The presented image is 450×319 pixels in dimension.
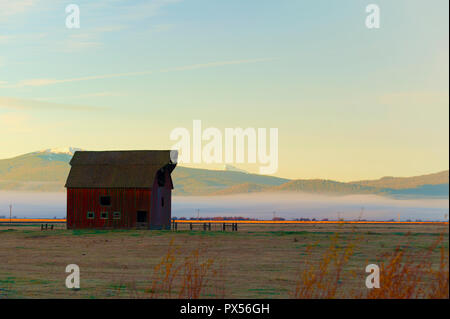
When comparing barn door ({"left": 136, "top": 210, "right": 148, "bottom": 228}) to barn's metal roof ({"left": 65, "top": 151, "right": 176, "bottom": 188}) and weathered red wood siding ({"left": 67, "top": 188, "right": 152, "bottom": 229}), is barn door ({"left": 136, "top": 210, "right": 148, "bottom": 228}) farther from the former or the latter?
barn's metal roof ({"left": 65, "top": 151, "right": 176, "bottom": 188})

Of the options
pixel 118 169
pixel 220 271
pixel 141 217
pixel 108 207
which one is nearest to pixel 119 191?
pixel 108 207

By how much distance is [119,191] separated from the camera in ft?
218

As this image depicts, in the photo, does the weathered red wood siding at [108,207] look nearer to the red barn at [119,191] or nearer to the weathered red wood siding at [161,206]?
the red barn at [119,191]

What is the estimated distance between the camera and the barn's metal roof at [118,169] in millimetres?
66812

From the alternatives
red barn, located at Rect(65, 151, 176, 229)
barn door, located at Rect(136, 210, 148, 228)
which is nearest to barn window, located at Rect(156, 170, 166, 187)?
red barn, located at Rect(65, 151, 176, 229)

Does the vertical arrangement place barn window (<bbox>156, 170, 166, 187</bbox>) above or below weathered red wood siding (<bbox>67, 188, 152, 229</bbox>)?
above

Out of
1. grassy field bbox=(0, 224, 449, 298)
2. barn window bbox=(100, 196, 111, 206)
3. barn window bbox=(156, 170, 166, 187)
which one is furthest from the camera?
barn window bbox=(156, 170, 166, 187)

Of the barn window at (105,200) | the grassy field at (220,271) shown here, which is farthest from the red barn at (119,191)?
the grassy field at (220,271)

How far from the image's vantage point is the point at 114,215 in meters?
66.4

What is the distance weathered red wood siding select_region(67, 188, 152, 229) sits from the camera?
66.1 m

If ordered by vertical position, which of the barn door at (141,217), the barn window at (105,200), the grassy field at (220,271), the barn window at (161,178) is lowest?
the grassy field at (220,271)
